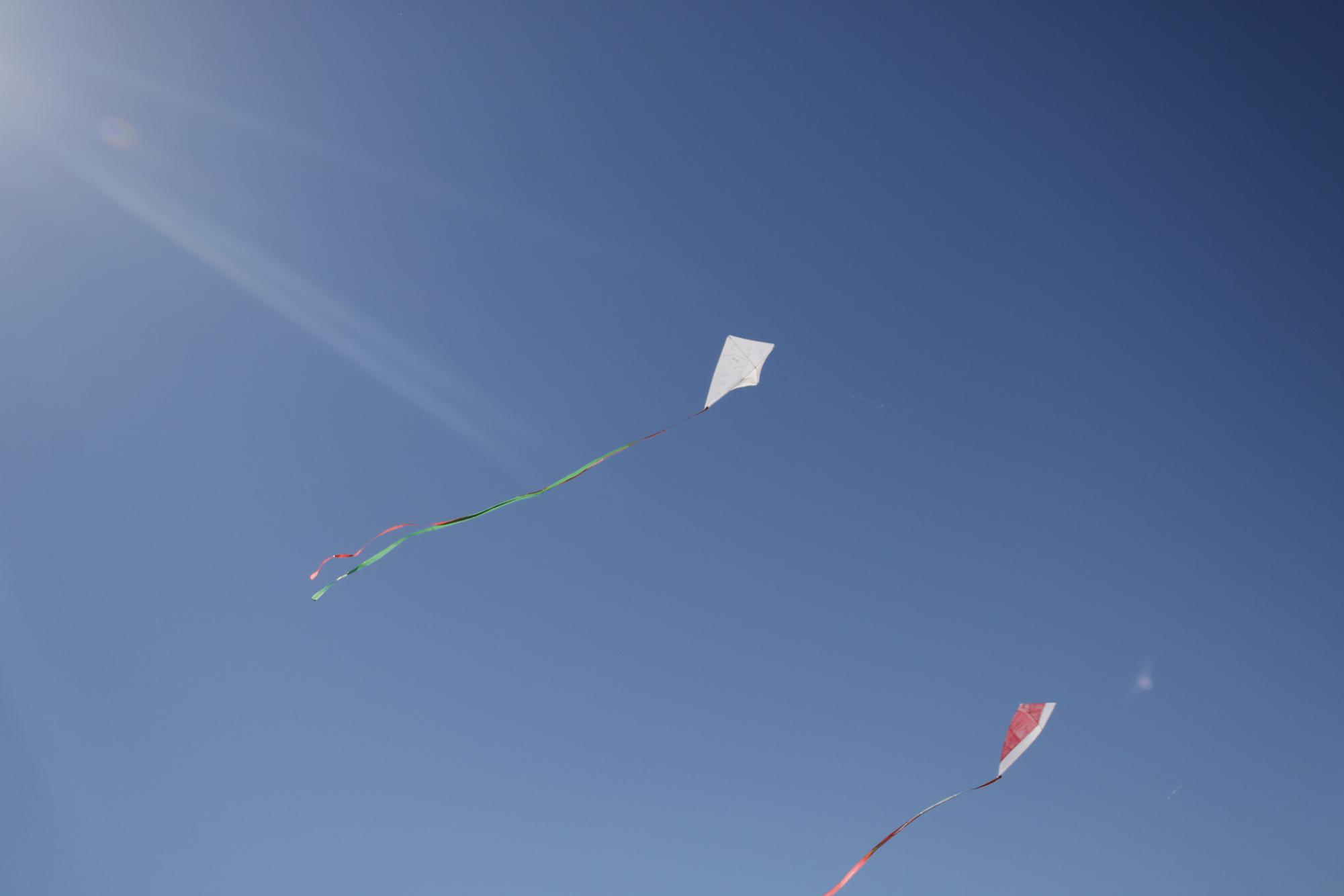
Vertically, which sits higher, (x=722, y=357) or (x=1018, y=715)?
(x=722, y=357)

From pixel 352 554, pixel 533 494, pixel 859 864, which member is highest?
pixel 352 554

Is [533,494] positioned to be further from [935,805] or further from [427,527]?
[935,805]

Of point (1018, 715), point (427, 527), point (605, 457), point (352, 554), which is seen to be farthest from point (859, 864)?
point (352, 554)

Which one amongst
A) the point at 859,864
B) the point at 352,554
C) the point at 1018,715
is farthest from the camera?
the point at 1018,715

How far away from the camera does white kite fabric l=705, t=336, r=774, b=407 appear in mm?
11008

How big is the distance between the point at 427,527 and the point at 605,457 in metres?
2.25

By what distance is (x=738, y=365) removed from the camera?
11109 mm

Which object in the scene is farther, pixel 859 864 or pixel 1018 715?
pixel 1018 715

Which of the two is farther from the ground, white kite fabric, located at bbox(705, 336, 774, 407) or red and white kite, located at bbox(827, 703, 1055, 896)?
white kite fabric, located at bbox(705, 336, 774, 407)

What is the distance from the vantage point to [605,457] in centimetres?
990

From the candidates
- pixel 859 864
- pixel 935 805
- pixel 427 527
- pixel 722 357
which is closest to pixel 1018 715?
pixel 935 805

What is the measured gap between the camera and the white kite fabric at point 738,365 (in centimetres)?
1101

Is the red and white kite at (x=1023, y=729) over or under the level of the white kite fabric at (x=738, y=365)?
under

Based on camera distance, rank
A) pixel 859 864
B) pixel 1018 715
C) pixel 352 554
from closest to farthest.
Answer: pixel 859 864 → pixel 352 554 → pixel 1018 715
